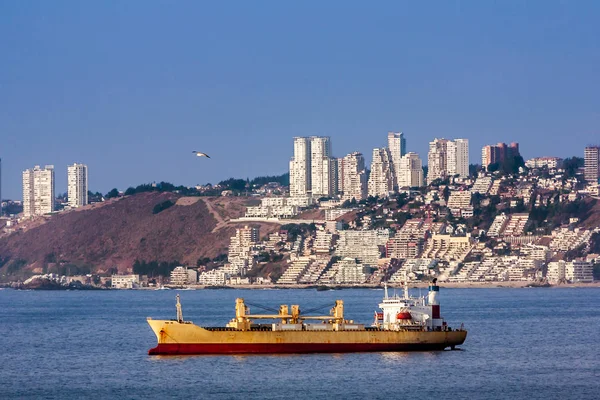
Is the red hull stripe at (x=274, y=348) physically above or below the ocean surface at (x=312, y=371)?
above

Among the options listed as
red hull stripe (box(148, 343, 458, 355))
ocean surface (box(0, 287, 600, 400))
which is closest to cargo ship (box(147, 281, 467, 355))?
red hull stripe (box(148, 343, 458, 355))

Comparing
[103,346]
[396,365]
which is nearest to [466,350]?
[396,365]

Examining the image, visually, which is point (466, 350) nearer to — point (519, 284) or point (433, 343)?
point (433, 343)

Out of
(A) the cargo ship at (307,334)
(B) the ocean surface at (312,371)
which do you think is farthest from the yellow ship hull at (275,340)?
(B) the ocean surface at (312,371)

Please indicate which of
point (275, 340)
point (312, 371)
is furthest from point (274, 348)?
point (312, 371)

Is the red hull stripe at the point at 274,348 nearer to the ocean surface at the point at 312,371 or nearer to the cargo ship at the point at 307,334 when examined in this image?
the cargo ship at the point at 307,334

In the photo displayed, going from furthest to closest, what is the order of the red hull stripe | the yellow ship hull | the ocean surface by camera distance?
the red hull stripe → the yellow ship hull → the ocean surface

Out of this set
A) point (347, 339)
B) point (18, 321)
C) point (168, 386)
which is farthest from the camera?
point (18, 321)

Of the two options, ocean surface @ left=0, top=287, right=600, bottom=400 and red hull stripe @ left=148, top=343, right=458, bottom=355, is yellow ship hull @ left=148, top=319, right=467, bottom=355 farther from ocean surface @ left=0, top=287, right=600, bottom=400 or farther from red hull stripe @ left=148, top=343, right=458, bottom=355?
ocean surface @ left=0, top=287, right=600, bottom=400

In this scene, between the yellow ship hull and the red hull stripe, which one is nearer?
the yellow ship hull
